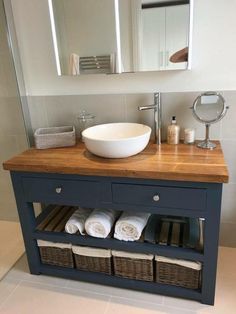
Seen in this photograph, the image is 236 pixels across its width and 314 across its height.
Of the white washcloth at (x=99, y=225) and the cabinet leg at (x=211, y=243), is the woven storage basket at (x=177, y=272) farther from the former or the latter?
the white washcloth at (x=99, y=225)

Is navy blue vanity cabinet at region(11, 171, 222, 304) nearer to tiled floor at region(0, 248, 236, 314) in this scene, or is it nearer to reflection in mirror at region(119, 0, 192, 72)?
tiled floor at region(0, 248, 236, 314)

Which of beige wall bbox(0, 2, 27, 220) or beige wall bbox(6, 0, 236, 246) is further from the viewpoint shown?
beige wall bbox(0, 2, 27, 220)

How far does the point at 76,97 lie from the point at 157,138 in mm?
611

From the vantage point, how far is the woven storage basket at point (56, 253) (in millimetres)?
1659

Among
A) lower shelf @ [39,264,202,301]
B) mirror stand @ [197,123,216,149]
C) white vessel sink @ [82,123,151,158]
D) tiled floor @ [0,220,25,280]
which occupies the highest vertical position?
white vessel sink @ [82,123,151,158]

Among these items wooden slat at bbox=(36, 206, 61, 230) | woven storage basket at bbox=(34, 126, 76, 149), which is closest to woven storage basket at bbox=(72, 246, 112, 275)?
wooden slat at bbox=(36, 206, 61, 230)

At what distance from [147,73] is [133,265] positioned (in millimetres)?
1131

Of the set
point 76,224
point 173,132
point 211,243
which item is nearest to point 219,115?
point 173,132

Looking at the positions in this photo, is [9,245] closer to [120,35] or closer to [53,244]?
[53,244]

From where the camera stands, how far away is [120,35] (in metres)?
1.60

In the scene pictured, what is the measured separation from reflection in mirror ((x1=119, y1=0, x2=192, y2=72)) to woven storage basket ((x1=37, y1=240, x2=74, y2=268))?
1162 millimetres

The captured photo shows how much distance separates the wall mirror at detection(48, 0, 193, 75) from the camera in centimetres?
151

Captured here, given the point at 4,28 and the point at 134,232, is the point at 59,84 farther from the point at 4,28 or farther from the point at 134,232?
the point at 134,232

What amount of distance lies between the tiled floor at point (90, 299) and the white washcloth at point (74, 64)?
133cm
